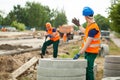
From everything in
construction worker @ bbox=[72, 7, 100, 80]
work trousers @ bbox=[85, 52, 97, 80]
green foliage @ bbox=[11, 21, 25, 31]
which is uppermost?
construction worker @ bbox=[72, 7, 100, 80]

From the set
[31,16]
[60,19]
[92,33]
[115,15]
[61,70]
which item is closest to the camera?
[61,70]

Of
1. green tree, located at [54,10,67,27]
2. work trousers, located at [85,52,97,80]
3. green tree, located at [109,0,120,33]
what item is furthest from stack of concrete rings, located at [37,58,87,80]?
green tree, located at [54,10,67,27]

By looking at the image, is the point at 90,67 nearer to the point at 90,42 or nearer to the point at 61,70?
the point at 90,42

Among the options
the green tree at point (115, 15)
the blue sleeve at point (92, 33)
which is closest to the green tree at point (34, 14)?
the green tree at point (115, 15)

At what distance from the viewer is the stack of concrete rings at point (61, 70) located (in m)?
6.83

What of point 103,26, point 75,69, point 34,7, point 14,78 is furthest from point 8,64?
point 34,7

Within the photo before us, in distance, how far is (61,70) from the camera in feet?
22.4

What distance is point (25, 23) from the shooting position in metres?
137

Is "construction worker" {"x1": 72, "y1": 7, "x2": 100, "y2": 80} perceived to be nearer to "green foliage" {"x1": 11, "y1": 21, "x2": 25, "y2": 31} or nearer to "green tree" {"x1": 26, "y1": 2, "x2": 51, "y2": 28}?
"green foliage" {"x1": 11, "y1": 21, "x2": 25, "y2": 31}

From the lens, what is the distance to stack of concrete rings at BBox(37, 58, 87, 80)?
269 inches

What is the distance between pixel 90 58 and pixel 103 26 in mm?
108179

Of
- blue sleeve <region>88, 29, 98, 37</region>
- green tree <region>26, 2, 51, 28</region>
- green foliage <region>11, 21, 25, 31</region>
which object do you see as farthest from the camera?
green tree <region>26, 2, 51, 28</region>

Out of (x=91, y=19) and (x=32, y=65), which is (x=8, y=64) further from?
(x=91, y=19)

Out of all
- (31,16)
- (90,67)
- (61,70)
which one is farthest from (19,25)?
(61,70)
